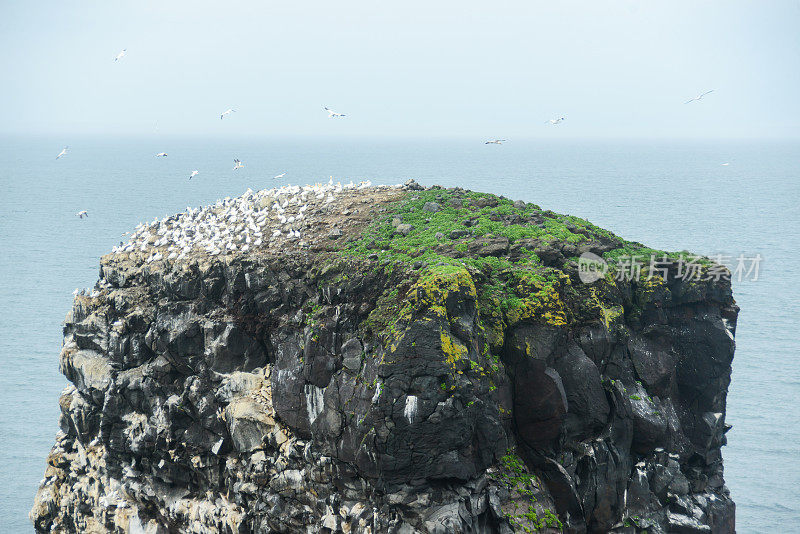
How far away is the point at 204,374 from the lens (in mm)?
31984

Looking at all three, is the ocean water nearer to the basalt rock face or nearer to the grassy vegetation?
the basalt rock face

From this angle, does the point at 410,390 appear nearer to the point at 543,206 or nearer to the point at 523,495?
the point at 523,495

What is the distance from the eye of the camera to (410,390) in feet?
78.5

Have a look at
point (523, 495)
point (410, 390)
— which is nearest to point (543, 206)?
point (523, 495)

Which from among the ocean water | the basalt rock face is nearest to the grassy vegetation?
the basalt rock face

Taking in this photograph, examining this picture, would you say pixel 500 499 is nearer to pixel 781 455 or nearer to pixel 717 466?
pixel 717 466

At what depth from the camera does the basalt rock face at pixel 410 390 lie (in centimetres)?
2428

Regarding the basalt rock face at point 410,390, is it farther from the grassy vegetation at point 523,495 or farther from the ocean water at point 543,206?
the ocean water at point 543,206

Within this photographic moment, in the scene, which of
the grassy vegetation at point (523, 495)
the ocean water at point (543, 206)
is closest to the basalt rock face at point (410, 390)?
the grassy vegetation at point (523, 495)

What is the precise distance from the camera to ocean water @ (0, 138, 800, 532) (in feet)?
181

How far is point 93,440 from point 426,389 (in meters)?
21.0

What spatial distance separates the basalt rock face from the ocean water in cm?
1020

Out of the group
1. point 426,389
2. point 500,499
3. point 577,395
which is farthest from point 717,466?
point 426,389

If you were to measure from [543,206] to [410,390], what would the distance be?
94.5 metres
